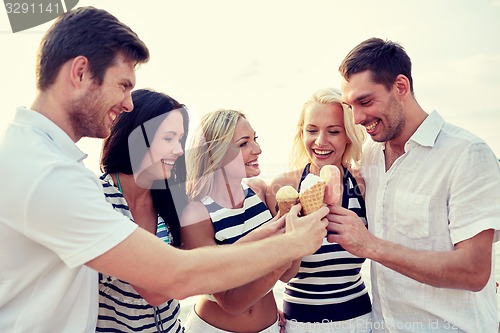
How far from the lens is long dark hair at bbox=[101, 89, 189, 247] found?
3131mm

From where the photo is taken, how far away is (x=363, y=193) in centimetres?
388

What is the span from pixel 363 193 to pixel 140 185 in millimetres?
1845

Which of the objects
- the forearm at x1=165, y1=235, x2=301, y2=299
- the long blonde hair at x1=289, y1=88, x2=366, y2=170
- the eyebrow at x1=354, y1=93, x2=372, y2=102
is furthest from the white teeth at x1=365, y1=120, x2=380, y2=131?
the forearm at x1=165, y1=235, x2=301, y2=299

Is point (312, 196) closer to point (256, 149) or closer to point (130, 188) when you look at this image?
point (256, 149)

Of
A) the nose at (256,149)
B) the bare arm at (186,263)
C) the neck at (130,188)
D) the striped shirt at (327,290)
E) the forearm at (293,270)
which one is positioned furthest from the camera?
the nose at (256,149)

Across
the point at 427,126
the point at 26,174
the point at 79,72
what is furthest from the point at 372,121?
the point at 26,174

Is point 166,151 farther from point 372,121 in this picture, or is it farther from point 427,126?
point 427,126

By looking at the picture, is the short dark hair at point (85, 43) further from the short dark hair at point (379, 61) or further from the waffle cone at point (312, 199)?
the short dark hair at point (379, 61)

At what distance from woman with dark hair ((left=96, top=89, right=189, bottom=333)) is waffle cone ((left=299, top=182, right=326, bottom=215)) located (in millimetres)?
894

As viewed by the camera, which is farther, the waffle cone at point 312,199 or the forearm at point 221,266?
the waffle cone at point 312,199

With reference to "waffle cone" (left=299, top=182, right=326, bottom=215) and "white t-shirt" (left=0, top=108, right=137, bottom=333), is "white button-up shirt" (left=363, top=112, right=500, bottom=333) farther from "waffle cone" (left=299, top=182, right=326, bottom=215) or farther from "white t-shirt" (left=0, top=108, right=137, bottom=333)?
"white t-shirt" (left=0, top=108, right=137, bottom=333)

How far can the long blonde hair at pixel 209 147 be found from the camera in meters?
3.83

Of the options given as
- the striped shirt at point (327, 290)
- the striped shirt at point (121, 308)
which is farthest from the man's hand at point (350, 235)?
the striped shirt at point (121, 308)

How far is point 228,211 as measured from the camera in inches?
140
